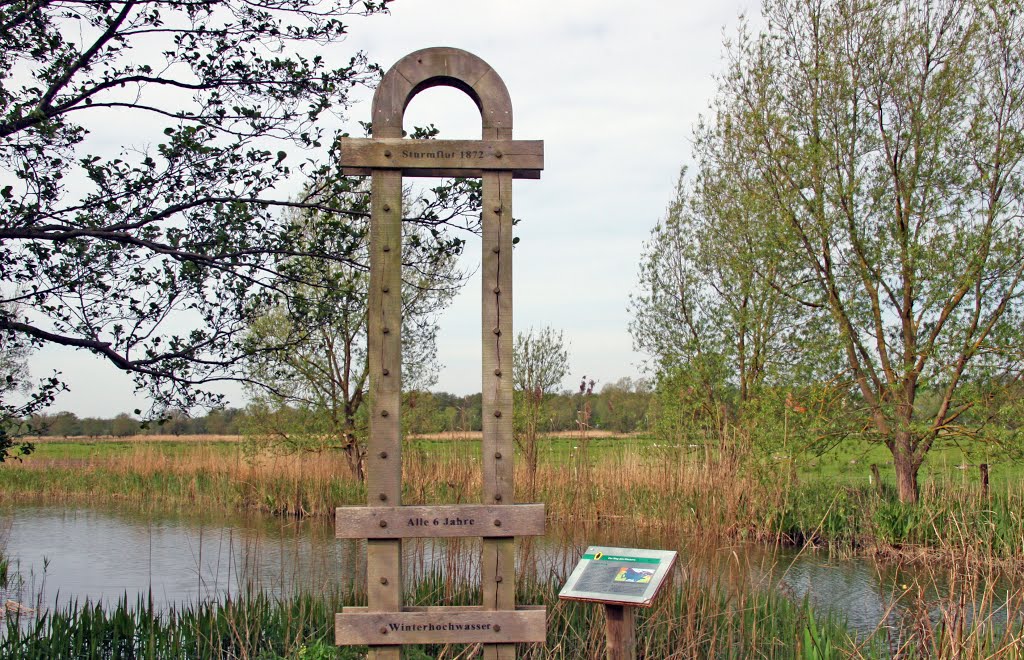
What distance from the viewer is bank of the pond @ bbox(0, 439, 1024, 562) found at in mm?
6566

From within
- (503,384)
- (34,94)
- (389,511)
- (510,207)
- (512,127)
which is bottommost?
(389,511)

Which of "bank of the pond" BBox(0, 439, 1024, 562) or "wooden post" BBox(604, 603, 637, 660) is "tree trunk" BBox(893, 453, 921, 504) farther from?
"wooden post" BBox(604, 603, 637, 660)

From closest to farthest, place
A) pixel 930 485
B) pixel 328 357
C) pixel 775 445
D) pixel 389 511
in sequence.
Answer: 1. pixel 389 511
2. pixel 930 485
3. pixel 775 445
4. pixel 328 357

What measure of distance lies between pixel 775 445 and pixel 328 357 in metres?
7.88

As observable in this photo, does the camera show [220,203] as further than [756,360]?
No

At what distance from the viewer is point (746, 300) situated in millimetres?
14336

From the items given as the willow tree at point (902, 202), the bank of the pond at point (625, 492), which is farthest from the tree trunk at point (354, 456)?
the willow tree at point (902, 202)

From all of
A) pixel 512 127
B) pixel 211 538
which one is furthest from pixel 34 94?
pixel 211 538

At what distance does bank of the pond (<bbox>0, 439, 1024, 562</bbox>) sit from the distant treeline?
0.24 metres

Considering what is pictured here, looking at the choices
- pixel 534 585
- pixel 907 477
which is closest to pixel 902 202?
pixel 907 477

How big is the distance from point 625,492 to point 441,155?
698cm

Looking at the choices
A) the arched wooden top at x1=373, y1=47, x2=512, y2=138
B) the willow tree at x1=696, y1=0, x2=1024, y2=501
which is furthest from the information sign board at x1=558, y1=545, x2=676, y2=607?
the willow tree at x1=696, y1=0, x2=1024, y2=501

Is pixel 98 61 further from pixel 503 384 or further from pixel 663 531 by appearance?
pixel 663 531

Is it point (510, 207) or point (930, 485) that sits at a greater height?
point (510, 207)
